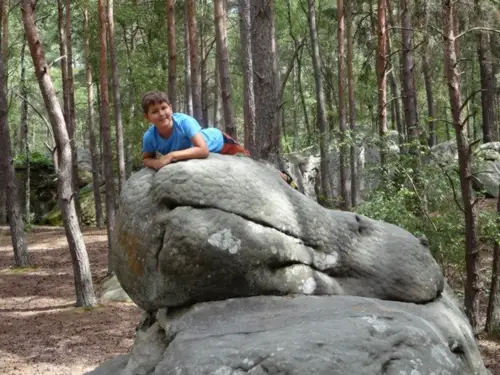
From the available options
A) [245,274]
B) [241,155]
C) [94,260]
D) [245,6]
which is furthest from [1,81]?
[245,274]

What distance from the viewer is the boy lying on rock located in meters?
4.47

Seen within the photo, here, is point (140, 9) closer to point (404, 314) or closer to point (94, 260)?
point (94, 260)

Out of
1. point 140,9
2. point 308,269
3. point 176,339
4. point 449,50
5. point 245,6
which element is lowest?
point 176,339

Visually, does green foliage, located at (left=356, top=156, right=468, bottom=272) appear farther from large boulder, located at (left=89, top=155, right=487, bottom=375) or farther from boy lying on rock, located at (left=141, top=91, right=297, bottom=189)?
boy lying on rock, located at (left=141, top=91, right=297, bottom=189)

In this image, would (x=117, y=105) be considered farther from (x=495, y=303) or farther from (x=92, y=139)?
(x=495, y=303)

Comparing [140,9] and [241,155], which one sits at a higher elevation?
[140,9]

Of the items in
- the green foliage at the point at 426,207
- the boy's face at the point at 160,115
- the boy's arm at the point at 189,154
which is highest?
the boy's face at the point at 160,115

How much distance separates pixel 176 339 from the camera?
371cm

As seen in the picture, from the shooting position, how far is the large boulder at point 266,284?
132 inches

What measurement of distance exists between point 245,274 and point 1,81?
1161cm

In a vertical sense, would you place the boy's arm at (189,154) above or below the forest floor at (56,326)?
above

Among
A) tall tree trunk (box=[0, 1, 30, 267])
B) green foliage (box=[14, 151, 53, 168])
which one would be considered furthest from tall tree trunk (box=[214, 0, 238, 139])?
green foliage (box=[14, 151, 53, 168])

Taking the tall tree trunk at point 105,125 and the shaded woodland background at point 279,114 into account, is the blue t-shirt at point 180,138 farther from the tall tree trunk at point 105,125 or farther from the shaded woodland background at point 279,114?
the tall tree trunk at point 105,125

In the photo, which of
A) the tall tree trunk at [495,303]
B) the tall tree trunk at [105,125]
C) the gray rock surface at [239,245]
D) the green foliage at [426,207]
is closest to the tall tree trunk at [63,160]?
the tall tree trunk at [105,125]
